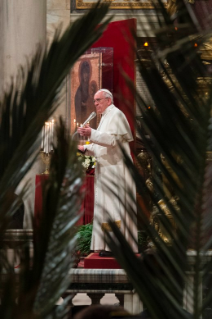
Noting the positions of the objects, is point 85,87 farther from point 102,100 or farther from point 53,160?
point 53,160

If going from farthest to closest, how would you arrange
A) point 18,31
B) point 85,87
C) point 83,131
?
point 85,87
point 18,31
point 83,131

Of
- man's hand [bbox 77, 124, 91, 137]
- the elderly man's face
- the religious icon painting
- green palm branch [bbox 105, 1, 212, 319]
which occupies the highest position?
the religious icon painting

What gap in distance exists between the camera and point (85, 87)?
49.4 feet

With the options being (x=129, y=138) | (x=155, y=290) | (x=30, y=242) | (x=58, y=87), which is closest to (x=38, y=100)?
→ (x=58, y=87)

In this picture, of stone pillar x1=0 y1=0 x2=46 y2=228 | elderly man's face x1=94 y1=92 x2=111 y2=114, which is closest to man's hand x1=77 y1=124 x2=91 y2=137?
elderly man's face x1=94 y1=92 x2=111 y2=114

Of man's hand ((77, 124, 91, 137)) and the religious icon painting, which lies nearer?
man's hand ((77, 124, 91, 137))

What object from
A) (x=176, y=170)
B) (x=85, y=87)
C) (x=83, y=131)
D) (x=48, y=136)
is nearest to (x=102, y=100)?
(x=83, y=131)

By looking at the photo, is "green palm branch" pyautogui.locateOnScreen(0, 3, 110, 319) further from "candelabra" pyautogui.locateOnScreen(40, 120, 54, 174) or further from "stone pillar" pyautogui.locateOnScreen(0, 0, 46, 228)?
"stone pillar" pyautogui.locateOnScreen(0, 0, 46, 228)

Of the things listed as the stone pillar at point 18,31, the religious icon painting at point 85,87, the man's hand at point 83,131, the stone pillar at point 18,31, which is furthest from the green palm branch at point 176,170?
the religious icon painting at point 85,87

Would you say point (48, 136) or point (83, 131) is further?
point (83, 131)

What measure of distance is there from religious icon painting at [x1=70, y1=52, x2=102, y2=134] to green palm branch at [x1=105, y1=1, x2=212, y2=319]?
13.1 m

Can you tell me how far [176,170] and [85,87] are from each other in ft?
46.9

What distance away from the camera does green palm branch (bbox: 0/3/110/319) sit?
755mm

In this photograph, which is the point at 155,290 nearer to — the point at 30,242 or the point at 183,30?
the point at 30,242
